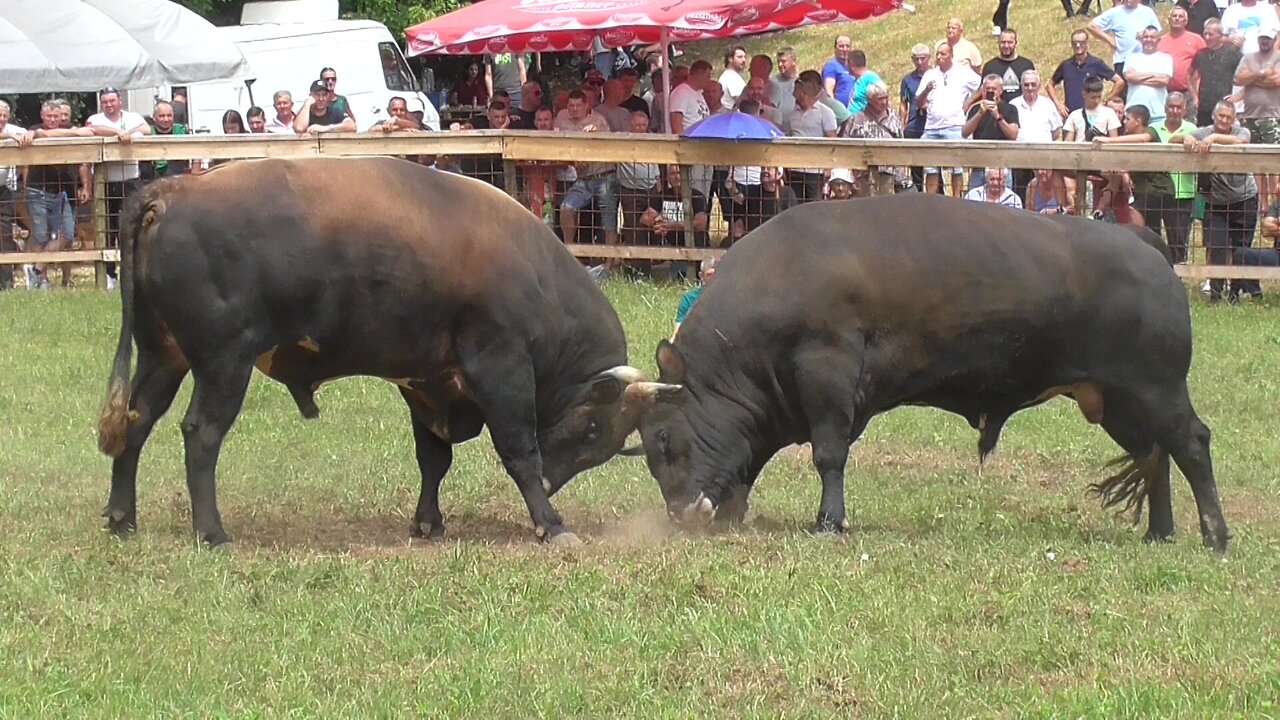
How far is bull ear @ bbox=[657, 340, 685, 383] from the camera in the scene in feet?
28.7

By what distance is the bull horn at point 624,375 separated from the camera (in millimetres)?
8797

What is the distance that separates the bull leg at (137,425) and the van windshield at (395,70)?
1865 centimetres

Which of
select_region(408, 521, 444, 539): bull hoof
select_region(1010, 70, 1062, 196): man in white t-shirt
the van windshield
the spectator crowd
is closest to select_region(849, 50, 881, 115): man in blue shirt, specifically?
the spectator crowd

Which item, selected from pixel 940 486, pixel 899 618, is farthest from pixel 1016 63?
pixel 899 618

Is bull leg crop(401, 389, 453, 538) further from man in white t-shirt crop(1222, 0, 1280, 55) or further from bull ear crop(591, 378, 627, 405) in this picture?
man in white t-shirt crop(1222, 0, 1280, 55)

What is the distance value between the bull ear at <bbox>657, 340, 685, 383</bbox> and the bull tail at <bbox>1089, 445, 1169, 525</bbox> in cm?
207

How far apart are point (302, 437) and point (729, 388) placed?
3.48m

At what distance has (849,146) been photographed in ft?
50.7

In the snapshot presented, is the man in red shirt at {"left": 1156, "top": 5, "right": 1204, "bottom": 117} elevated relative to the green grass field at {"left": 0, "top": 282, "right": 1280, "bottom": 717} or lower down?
elevated

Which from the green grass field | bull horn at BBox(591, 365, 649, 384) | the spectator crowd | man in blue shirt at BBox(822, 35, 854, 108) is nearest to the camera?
the green grass field

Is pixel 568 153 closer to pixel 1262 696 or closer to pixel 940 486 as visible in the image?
pixel 940 486

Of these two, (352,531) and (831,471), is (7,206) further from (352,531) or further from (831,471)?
(831,471)

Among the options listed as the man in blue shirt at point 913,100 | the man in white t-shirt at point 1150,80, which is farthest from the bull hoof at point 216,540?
the man in blue shirt at point 913,100

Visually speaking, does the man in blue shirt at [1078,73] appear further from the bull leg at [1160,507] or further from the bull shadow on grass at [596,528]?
the bull leg at [1160,507]
